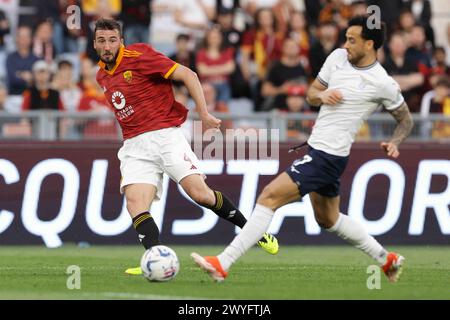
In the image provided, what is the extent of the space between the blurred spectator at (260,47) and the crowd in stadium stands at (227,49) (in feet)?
0.06

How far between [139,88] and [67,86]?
7.27 m

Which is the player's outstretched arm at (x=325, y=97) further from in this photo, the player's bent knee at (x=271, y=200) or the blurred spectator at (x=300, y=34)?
the blurred spectator at (x=300, y=34)

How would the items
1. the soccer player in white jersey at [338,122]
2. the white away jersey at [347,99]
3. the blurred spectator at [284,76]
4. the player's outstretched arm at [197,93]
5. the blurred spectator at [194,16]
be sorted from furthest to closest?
the blurred spectator at [194,16]
the blurred spectator at [284,76]
the white away jersey at [347,99]
the player's outstretched arm at [197,93]
the soccer player in white jersey at [338,122]

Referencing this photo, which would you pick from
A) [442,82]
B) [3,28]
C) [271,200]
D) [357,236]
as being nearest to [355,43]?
[271,200]

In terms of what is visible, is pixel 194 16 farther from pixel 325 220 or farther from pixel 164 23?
pixel 325 220

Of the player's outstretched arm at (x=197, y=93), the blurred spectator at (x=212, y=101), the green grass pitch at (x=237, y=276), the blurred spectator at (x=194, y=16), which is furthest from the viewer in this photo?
the blurred spectator at (x=194, y=16)

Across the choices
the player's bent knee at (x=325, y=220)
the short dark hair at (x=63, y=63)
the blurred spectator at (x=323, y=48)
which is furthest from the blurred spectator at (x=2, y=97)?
the player's bent knee at (x=325, y=220)

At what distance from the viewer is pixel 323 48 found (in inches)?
772

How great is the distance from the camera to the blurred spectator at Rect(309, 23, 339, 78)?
769 inches

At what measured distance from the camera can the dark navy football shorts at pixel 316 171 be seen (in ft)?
35.5

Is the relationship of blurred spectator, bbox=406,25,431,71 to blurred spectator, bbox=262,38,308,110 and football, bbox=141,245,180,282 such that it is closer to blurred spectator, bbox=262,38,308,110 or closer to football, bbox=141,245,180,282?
blurred spectator, bbox=262,38,308,110

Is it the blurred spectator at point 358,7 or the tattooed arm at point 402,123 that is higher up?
the blurred spectator at point 358,7

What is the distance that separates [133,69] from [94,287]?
2177 millimetres
